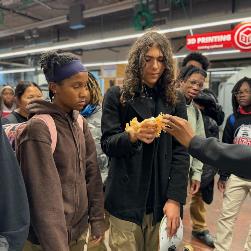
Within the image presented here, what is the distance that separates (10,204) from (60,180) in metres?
0.38

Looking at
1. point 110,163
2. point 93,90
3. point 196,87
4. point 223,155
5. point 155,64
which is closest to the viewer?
point 223,155

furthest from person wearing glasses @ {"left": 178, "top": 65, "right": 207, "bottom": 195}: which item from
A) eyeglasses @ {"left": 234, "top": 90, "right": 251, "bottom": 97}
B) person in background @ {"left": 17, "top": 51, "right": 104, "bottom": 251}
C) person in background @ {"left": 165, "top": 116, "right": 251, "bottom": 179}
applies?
person in background @ {"left": 165, "top": 116, "right": 251, "bottom": 179}

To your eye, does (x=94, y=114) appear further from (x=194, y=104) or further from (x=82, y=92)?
(x=194, y=104)

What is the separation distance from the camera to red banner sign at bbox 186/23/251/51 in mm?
6055

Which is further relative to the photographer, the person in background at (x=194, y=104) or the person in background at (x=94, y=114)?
the person in background at (x=194, y=104)

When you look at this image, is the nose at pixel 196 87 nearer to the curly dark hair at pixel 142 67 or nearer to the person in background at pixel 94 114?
the person in background at pixel 94 114

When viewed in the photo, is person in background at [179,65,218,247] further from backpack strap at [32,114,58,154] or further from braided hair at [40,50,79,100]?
backpack strap at [32,114,58,154]

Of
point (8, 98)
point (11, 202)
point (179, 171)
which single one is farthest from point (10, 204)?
point (8, 98)

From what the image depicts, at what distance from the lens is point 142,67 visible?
160 centimetres

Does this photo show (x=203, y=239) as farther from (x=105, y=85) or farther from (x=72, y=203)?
(x=105, y=85)

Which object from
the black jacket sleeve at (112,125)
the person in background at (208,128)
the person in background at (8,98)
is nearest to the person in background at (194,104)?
the person in background at (208,128)

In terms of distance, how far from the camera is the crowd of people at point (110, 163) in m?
1.22

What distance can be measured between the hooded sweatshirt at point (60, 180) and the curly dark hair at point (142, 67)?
31cm

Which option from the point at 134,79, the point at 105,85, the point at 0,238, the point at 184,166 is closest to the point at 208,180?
the point at 184,166
